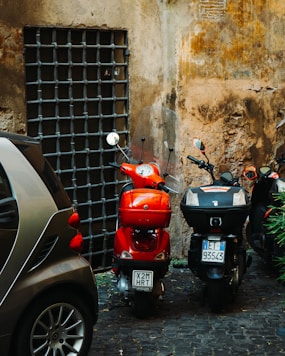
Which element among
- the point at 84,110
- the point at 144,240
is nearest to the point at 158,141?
the point at 84,110

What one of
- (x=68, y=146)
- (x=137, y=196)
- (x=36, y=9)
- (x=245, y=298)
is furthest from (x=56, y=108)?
(x=245, y=298)

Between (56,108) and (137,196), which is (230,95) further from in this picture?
(137,196)

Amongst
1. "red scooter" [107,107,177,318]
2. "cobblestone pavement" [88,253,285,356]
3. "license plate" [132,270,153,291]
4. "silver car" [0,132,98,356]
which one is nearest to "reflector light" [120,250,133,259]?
"red scooter" [107,107,177,318]

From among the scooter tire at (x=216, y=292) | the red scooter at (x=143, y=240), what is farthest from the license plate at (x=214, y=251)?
the red scooter at (x=143, y=240)

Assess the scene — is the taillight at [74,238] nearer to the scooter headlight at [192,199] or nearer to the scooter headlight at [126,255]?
the scooter headlight at [126,255]

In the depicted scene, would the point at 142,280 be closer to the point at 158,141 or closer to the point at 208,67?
the point at 158,141

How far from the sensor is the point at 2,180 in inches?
195

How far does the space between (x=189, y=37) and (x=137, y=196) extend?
108 inches

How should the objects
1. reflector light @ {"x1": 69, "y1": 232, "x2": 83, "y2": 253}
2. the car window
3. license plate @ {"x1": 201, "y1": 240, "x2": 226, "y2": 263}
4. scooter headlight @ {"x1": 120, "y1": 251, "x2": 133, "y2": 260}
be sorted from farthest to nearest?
license plate @ {"x1": 201, "y1": 240, "x2": 226, "y2": 263}, scooter headlight @ {"x1": 120, "y1": 251, "x2": 133, "y2": 260}, reflector light @ {"x1": 69, "y1": 232, "x2": 83, "y2": 253}, the car window

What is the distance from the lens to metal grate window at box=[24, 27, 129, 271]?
7.81 metres

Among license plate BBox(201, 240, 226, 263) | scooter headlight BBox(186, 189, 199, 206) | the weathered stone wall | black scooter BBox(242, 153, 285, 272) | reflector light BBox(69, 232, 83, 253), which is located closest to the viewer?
reflector light BBox(69, 232, 83, 253)

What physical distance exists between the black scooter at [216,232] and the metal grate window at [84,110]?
60.3 inches

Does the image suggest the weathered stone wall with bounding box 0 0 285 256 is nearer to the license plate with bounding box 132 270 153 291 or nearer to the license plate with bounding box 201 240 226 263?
the license plate with bounding box 201 240 226 263

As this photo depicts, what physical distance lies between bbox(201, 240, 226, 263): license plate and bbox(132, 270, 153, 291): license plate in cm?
55
